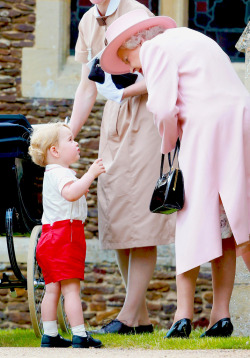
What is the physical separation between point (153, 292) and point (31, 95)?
2.22m

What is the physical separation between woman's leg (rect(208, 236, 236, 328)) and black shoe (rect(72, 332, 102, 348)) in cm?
54

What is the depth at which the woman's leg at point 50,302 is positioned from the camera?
4.14 m

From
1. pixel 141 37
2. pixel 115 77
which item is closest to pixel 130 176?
pixel 115 77

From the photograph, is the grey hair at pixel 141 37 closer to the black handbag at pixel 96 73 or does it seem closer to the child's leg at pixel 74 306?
the black handbag at pixel 96 73

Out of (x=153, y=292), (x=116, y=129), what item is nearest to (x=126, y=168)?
(x=116, y=129)

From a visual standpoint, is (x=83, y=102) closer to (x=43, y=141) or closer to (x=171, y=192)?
(x=43, y=141)

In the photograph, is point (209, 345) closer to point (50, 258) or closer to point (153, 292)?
point (50, 258)

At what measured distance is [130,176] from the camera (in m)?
4.79

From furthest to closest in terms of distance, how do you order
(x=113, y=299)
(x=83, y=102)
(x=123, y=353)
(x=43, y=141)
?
(x=113, y=299), (x=83, y=102), (x=43, y=141), (x=123, y=353)

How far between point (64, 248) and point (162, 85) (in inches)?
35.5

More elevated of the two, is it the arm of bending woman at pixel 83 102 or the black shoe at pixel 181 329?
the arm of bending woman at pixel 83 102

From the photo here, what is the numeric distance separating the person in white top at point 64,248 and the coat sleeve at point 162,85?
0.49 metres

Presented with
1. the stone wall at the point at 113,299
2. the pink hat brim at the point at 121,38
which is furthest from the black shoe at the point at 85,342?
the stone wall at the point at 113,299

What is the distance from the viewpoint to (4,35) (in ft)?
28.5
